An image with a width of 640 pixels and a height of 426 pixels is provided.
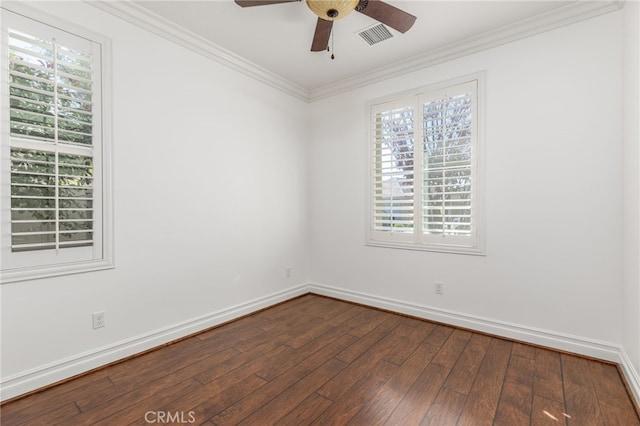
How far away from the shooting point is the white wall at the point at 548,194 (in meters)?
2.24

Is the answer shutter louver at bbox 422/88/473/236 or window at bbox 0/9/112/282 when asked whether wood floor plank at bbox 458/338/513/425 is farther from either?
window at bbox 0/9/112/282

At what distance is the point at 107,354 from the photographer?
2178 millimetres

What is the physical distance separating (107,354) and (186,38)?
2708mm

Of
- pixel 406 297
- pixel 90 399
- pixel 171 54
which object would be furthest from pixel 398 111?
pixel 90 399

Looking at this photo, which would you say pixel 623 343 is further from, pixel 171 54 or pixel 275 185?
pixel 171 54

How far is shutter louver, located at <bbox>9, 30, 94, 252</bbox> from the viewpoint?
6.02 ft

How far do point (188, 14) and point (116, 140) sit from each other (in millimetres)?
1194

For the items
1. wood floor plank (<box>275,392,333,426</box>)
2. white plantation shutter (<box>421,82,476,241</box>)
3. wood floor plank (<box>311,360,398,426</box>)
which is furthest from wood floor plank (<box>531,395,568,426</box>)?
white plantation shutter (<box>421,82,476,241</box>)

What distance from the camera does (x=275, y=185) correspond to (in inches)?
142

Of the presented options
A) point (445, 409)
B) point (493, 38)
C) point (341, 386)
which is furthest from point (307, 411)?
point (493, 38)

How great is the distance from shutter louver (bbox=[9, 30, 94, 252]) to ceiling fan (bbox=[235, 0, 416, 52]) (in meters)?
1.31

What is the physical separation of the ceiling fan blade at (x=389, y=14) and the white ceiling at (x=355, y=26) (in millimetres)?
265

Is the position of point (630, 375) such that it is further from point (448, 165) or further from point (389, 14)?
point (389, 14)

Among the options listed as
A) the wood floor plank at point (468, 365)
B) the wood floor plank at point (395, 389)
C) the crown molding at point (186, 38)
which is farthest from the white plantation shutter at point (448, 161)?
the crown molding at point (186, 38)
